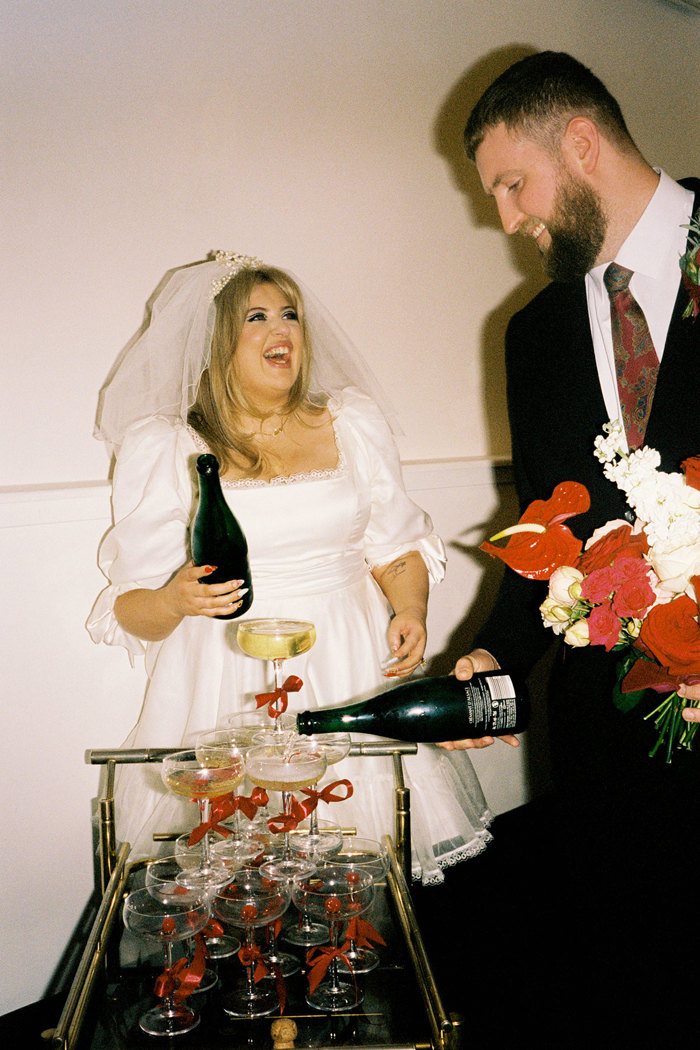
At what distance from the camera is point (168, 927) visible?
1183mm

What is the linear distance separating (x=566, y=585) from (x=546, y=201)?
85cm

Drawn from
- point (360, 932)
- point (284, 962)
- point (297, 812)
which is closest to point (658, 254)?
point (297, 812)

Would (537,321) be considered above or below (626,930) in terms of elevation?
above

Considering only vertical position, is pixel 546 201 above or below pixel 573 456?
above

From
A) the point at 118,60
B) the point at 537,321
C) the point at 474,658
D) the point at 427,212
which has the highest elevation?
the point at 118,60

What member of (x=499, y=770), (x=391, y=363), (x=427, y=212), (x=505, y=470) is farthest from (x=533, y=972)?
(x=427, y=212)

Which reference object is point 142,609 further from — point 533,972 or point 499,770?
point 499,770

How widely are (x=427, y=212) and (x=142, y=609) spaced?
178 centimetres

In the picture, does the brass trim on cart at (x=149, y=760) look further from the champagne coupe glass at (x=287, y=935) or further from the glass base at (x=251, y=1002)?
the glass base at (x=251, y=1002)

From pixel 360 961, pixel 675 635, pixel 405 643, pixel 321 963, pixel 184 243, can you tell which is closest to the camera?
pixel 675 635

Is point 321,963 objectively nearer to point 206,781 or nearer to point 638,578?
point 206,781

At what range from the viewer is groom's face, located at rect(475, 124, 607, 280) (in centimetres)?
157

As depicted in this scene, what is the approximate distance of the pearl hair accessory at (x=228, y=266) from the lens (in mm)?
2145

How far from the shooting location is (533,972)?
2275 mm
